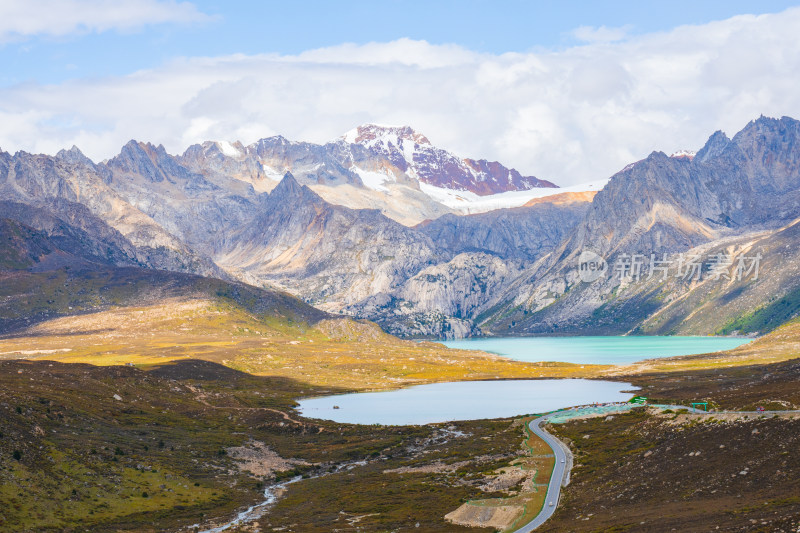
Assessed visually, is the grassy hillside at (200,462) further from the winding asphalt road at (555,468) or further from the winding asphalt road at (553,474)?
the winding asphalt road at (555,468)

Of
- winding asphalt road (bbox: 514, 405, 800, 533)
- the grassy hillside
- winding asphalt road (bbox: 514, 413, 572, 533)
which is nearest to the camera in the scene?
winding asphalt road (bbox: 514, 413, 572, 533)

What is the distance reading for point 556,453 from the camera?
119m

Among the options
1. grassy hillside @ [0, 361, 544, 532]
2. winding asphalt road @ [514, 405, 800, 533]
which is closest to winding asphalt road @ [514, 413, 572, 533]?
winding asphalt road @ [514, 405, 800, 533]

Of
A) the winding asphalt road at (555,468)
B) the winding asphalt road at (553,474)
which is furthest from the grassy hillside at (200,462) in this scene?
the winding asphalt road at (555,468)

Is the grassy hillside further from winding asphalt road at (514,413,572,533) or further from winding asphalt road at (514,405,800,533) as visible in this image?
winding asphalt road at (514,405,800,533)

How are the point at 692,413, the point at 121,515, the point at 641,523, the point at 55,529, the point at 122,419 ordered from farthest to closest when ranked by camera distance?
the point at 122,419 → the point at 692,413 → the point at 121,515 → the point at 55,529 → the point at 641,523

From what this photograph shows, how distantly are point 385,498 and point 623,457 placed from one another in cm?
3032

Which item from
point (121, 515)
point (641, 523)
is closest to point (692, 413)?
point (641, 523)

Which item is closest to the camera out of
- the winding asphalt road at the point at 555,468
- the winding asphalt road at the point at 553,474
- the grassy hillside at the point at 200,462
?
the winding asphalt road at the point at 553,474

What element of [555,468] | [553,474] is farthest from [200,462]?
[553,474]

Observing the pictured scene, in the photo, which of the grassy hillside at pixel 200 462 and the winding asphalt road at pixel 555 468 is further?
the grassy hillside at pixel 200 462

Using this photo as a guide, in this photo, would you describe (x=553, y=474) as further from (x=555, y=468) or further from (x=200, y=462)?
(x=200, y=462)

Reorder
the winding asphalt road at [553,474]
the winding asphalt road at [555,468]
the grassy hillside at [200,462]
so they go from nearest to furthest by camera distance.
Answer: the winding asphalt road at [553,474], the winding asphalt road at [555,468], the grassy hillside at [200,462]

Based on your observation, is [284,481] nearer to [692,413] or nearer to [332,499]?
[332,499]
